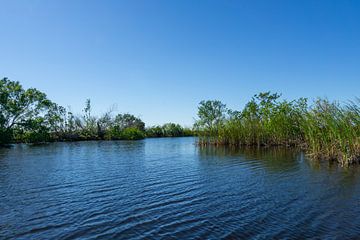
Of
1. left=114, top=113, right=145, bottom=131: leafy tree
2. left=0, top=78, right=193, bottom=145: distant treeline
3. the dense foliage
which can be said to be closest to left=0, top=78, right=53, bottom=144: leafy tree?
left=0, top=78, right=193, bottom=145: distant treeline

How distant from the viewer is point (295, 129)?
27531mm

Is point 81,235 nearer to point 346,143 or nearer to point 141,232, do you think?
point 141,232

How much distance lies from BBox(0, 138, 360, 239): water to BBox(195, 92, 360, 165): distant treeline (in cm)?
242

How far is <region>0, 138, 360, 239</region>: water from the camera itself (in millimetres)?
6188

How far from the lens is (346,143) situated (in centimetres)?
1584

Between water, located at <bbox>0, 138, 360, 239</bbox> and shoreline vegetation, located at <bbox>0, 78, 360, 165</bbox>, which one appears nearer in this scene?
water, located at <bbox>0, 138, 360, 239</bbox>

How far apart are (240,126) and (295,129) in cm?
742

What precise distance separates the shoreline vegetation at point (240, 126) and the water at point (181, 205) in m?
3.13

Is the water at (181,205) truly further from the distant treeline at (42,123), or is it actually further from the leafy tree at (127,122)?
the leafy tree at (127,122)

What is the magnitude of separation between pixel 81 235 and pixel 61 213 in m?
2.03

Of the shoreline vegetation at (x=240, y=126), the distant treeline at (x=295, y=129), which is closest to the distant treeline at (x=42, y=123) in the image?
the shoreline vegetation at (x=240, y=126)

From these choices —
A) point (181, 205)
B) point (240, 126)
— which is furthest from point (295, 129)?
point (181, 205)

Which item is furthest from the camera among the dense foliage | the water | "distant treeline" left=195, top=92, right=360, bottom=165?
the dense foliage

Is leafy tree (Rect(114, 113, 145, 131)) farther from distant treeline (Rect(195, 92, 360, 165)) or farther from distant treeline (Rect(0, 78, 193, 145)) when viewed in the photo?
distant treeline (Rect(195, 92, 360, 165))
